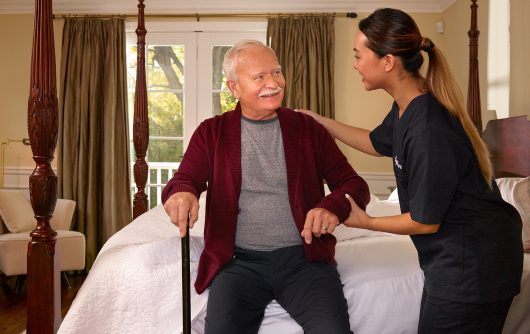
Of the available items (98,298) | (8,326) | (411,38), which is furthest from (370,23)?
(8,326)

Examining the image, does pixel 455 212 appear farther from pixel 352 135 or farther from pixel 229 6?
pixel 229 6

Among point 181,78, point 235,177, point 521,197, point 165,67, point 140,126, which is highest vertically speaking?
point 165,67

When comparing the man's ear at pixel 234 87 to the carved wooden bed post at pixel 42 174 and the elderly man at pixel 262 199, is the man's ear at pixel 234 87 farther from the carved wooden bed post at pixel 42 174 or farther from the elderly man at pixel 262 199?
the carved wooden bed post at pixel 42 174

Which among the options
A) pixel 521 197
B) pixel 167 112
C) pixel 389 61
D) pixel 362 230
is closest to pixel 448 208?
pixel 389 61

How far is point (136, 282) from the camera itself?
76.1 inches

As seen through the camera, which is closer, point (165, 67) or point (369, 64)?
point (369, 64)

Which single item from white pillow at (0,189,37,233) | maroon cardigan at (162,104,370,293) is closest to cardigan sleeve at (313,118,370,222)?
maroon cardigan at (162,104,370,293)

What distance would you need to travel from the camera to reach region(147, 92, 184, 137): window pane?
5.94 m

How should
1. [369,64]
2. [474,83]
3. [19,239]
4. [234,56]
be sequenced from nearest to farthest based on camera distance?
1. [369,64]
2. [234,56]
3. [474,83]
4. [19,239]

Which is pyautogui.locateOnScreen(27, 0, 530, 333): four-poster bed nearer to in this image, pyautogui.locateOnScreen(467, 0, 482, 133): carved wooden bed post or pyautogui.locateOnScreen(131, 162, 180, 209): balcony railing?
pyautogui.locateOnScreen(467, 0, 482, 133): carved wooden bed post

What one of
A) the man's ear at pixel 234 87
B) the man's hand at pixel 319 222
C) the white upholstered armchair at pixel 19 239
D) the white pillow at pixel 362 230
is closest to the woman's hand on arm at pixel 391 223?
the man's hand at pixel 319 222

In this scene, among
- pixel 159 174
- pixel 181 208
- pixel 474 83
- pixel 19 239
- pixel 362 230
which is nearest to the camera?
pixel 181 208

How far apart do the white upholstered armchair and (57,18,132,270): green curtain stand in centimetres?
78

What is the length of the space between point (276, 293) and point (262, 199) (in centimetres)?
29
